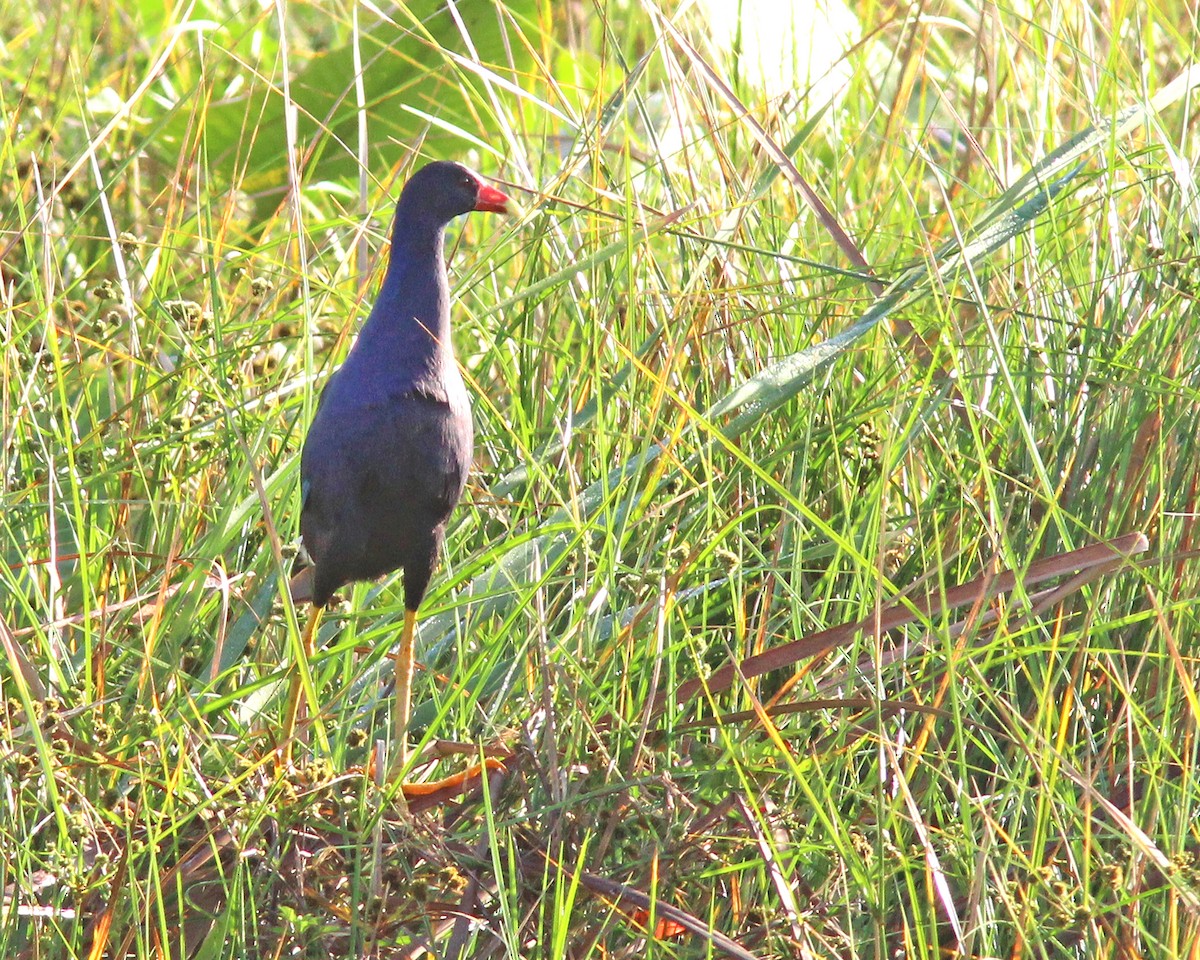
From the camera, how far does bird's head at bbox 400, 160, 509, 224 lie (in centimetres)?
186

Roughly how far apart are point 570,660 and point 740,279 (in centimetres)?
94

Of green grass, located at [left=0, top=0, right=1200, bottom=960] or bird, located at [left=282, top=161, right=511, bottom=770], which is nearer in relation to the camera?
green grass, located at [left=0, top=0, right=1200, bottom=960]

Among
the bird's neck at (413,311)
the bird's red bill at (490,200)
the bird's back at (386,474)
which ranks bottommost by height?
the bird's back at (386,474)

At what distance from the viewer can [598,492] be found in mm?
2047

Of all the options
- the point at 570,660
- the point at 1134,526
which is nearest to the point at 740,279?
the point at 1134,526

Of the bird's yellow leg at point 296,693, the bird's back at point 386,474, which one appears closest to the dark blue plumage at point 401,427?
the bird's back at point 386,474

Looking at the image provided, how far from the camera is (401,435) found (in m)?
1.75

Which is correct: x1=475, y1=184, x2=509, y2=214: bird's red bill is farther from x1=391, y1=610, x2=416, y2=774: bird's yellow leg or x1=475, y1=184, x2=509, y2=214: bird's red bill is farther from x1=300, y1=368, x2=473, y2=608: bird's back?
x1=391, y1=610, x2=416, y2=774: bird's yellow leg

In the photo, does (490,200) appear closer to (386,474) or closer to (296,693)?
(386,474)

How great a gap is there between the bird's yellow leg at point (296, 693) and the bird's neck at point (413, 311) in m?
0.36

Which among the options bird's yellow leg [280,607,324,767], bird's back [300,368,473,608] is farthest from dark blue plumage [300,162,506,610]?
bird's yellow leg [280,607,324,767]

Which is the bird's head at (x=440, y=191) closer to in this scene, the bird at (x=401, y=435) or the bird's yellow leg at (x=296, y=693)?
the bird at (x=401, y=435)

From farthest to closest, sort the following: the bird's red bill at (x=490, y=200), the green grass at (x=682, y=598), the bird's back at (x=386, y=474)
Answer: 1. the bird's red bill at (x=490, y=200)
2. the bird's back at (x=386, y=474)
3. the green grass at (x=682, y=598)

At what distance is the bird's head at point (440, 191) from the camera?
1855 mm
